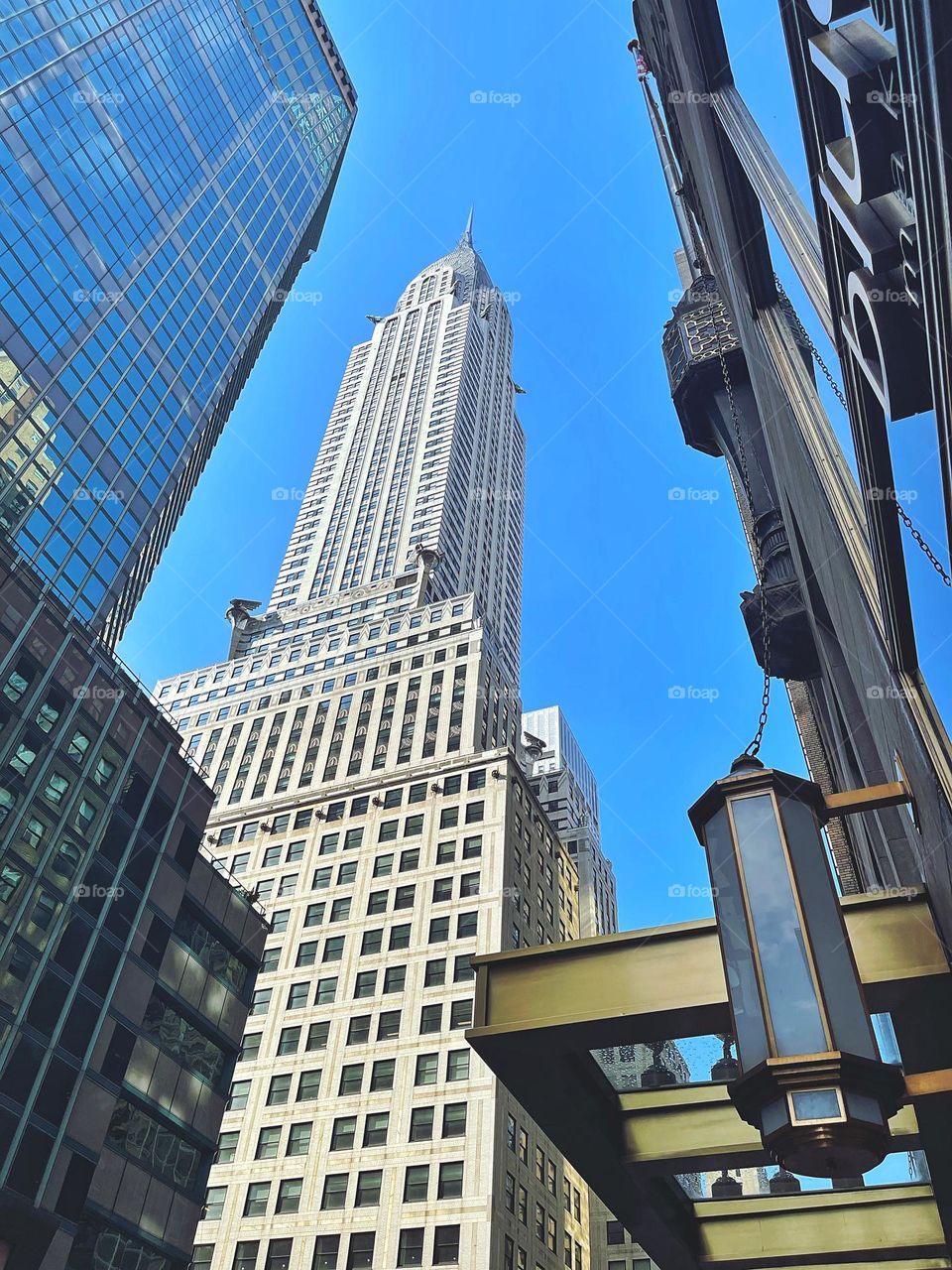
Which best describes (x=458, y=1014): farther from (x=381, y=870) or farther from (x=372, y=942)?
(x=381, y=870)

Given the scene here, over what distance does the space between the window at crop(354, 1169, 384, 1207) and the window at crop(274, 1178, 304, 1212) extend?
12.6 ft

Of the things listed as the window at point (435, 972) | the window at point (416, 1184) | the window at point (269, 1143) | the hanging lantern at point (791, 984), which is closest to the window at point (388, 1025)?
the window at point (435, 972)

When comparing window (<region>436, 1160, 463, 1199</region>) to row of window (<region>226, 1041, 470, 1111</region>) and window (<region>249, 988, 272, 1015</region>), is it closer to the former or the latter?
row of window (<region>226, 1041, 470, 1111</region>)

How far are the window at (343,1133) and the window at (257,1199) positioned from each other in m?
4.46

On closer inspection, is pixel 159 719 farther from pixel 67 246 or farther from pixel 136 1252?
pixel 67 246

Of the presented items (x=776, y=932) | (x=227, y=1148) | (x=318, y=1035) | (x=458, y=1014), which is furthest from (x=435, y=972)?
(x=776, y=932)

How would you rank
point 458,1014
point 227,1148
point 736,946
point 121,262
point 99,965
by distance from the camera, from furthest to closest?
point 121,262
point 458,1014
point 227,1148
point 99,965
point 736,946

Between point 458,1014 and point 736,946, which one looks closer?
point 736,946

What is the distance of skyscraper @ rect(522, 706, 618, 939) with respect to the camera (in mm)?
98188

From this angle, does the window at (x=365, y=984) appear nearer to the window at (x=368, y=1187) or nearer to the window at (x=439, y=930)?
the window at (x=439, y=930)

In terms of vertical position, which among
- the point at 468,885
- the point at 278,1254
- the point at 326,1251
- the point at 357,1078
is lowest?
the point at 326,1251

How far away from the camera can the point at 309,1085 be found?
57656 millimetres

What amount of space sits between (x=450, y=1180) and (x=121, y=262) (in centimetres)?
5818

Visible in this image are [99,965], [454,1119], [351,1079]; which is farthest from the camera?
[351,1079]
